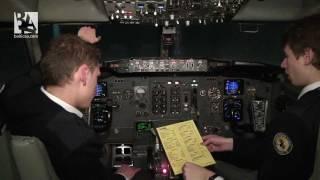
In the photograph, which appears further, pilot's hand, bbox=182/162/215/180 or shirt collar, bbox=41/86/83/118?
pilot's hand, bbox=182/162/215/180

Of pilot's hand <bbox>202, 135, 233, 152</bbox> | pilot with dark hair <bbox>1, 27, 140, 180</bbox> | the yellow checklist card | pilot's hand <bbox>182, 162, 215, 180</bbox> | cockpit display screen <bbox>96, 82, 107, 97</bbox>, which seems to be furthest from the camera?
cockpit display screen <bbox>96, 82, 107, 97</bbox>

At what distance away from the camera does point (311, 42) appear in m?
1.75

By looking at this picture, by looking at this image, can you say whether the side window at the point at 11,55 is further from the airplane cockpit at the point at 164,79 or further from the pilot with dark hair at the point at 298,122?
the pilot with dark hair at the point at 298,122

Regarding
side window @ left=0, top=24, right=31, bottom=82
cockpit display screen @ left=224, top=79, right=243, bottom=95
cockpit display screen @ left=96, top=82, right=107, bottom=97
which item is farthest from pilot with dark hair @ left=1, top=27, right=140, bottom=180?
cockpit display screen @ left=224, top=79, right=243, bottom=95

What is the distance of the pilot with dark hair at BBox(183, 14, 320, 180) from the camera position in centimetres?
163

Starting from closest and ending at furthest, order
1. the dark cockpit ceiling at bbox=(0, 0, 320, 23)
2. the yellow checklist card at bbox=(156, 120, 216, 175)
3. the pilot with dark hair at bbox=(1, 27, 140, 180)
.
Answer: the pilot with dark hair at bbox=(1, 27, 140, 180) < the yellow checklist card at bbox=(156, 120, 216, 175) < the dark cockpit ceiling at bbox=(0, 0, 320, 23)

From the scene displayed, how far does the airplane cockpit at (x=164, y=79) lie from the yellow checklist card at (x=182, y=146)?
0.37 metres

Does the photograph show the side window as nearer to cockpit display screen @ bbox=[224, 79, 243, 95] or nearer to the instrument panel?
the instrument panel

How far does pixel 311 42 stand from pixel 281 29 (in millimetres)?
2470

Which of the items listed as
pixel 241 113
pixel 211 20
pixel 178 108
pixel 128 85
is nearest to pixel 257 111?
pixel 241 113

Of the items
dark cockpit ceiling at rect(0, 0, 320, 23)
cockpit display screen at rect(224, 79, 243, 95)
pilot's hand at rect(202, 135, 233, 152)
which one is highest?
dark cockpit ceiling at rect(0, 0, 320, 23)

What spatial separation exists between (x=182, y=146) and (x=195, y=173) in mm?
226

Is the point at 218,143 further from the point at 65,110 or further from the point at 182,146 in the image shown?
the point at 65,110

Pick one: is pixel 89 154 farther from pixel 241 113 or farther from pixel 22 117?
pixel 241 113
